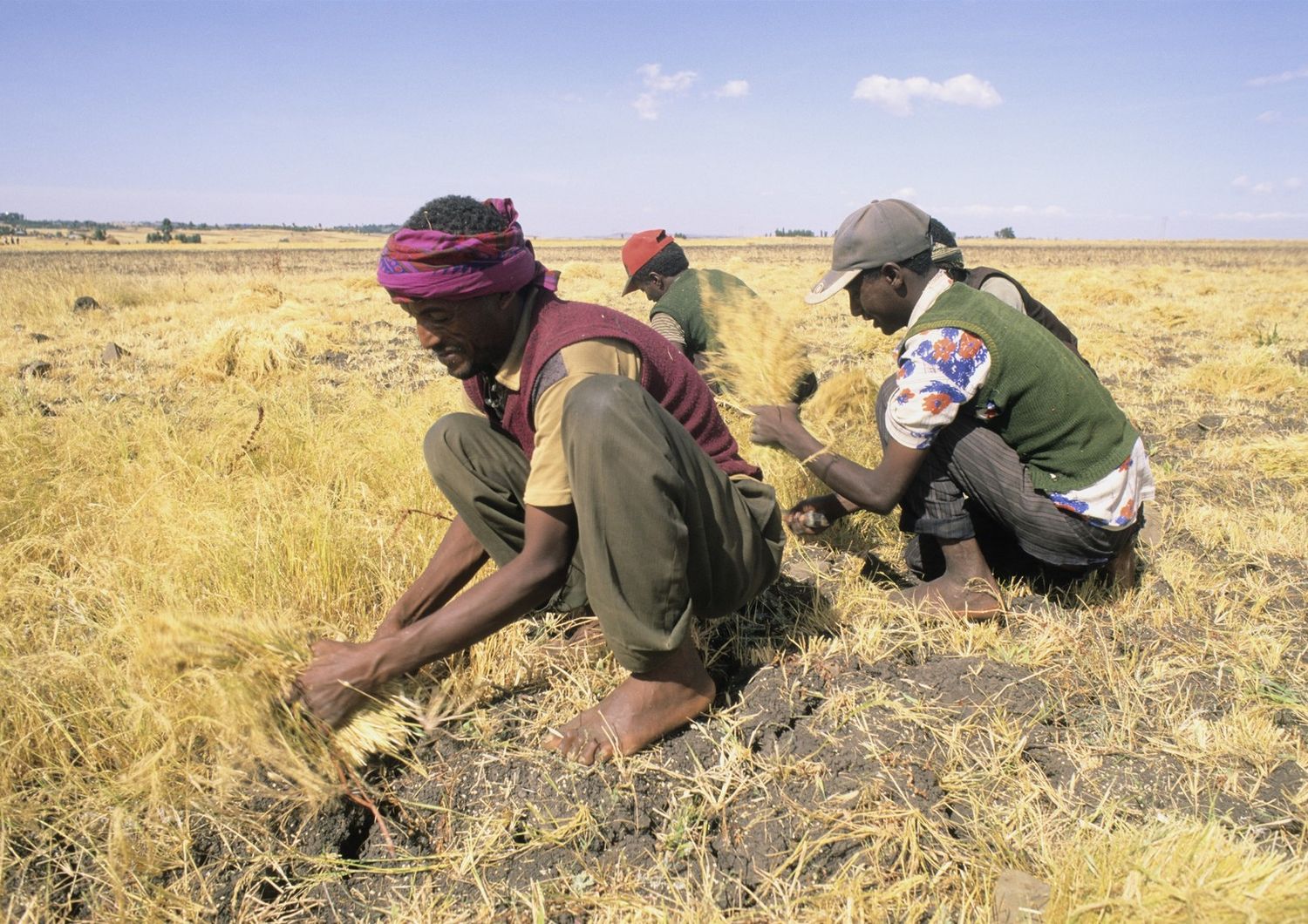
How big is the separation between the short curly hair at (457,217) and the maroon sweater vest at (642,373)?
198 mm

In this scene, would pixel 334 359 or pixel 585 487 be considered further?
pixel 334 359

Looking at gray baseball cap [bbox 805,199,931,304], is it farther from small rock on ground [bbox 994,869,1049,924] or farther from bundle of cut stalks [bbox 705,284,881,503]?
small rock on ground [bbox 994,869,1049,924]

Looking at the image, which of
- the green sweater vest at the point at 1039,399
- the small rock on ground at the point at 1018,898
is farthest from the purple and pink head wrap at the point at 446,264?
the small rock on ground at the point at 1018,898

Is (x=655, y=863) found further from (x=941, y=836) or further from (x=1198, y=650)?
(x=1198, y=650)

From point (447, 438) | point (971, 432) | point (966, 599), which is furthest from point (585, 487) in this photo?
point (966, 599)

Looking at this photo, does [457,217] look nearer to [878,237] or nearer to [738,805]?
[878,237]

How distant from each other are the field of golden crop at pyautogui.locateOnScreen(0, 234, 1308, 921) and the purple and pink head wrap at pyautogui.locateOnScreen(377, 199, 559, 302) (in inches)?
31.1

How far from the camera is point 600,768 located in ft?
5.58

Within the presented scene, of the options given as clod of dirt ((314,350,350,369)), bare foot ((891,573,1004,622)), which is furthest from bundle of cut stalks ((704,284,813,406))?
clod of dirt ((314,350,350,369))

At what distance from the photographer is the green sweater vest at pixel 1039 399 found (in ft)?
6.81

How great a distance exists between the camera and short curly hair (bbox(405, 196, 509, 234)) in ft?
5.47

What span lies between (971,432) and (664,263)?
7.97 feet

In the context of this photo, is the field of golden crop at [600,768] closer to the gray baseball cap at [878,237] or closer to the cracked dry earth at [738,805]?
the cracked dry earth at [738,805]

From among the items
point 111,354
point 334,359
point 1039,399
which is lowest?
point 334,359
